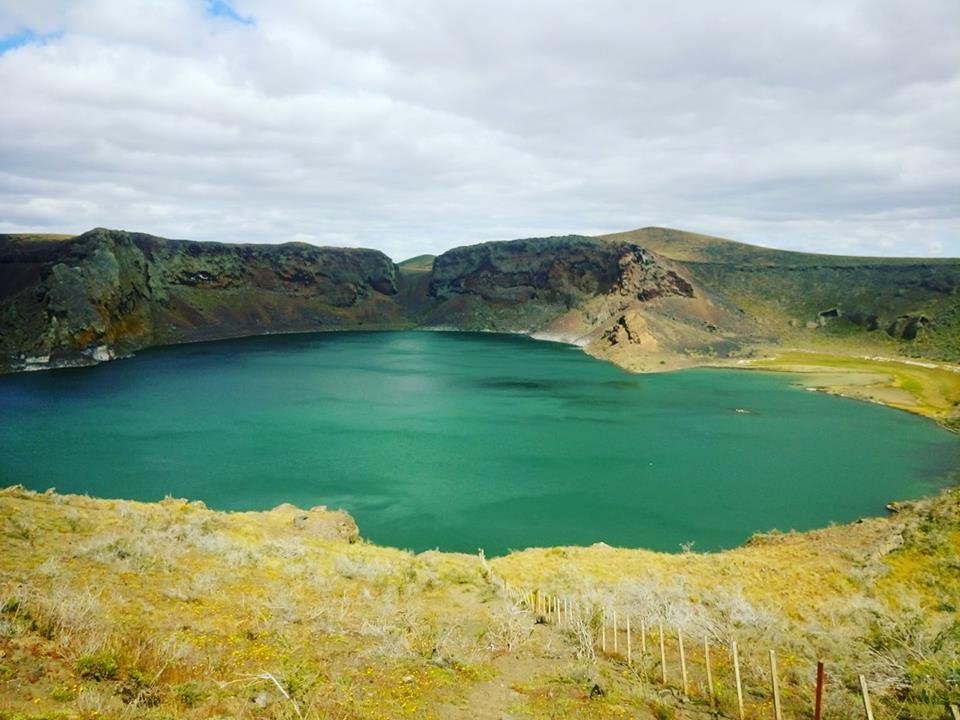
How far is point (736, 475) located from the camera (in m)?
39.7

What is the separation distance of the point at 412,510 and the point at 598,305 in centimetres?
10200

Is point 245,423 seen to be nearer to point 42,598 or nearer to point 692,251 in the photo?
point 42,598

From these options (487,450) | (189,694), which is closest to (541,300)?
(487,450)

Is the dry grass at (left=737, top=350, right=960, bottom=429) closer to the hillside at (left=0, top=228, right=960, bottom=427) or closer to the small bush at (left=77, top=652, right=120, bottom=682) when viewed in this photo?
the hillside at (left=0, top=228, right=960, bottom=427)

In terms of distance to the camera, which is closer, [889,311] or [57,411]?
[57,411]

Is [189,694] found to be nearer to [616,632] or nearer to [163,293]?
[616,632]

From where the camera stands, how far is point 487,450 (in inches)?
1768

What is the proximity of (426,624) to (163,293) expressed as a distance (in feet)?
401

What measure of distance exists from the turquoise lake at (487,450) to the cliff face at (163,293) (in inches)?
518

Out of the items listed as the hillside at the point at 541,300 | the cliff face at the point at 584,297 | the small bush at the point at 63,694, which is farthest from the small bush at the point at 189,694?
the cliff face at the point at 584,297

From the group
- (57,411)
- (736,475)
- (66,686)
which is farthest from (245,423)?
Result: (66,686)

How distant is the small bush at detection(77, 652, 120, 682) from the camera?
27.1 feet

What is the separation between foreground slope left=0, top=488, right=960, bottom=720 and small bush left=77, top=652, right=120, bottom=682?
0.02m

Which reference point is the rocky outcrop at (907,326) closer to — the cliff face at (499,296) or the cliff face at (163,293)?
the cliff face at (499,296)
